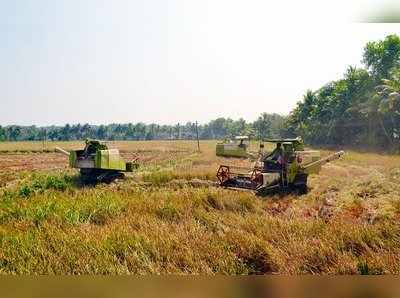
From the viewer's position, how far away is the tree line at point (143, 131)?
62469mm

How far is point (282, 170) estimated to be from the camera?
11.2 metres

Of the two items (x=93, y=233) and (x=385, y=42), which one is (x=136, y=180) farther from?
(x=385, y=42)

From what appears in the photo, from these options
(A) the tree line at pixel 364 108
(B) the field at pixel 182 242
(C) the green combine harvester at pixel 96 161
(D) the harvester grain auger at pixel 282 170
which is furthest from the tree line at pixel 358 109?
(B) the field at pixel 182 242

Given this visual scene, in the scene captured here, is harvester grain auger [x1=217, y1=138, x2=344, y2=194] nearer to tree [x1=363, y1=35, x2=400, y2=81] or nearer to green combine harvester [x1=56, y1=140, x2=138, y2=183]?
green combine harvester [x1=56, y1=140, x2=138, y2=183]

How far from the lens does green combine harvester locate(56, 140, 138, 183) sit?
42.8ft

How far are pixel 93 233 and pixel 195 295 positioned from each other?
108 inches

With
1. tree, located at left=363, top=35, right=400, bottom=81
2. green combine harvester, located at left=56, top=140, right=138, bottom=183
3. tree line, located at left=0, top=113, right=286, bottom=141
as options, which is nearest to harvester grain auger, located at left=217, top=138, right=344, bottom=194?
green combine harvester, located at left=56, top=140, right=138, bottom=183

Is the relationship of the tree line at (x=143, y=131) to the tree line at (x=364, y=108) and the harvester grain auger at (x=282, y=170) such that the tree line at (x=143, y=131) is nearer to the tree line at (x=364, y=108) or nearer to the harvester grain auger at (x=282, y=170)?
the tree line at (x=364, y=108)

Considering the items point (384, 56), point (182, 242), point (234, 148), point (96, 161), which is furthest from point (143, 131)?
point (182, 242)

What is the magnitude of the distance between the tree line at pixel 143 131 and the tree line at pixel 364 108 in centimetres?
1570

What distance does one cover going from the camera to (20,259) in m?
4.42

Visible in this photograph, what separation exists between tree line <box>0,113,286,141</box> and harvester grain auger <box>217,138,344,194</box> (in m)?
39.0

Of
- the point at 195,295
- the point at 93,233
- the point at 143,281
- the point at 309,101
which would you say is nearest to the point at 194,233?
the point at 93,233

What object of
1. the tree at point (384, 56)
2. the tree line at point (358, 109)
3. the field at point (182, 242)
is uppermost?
the tree at point (384, 56)
